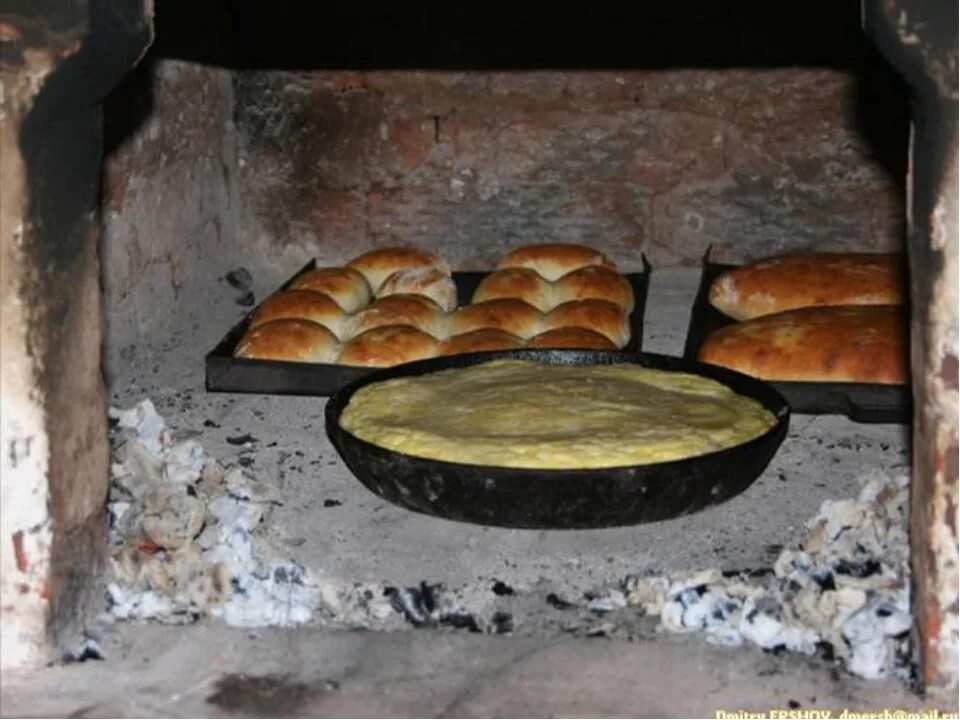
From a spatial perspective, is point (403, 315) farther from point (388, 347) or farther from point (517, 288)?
point (517, 288)

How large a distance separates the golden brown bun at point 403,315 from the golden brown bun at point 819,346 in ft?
2.89

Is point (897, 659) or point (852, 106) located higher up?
point (852, 106)

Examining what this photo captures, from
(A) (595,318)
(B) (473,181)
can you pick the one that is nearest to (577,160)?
(B) (473,181)

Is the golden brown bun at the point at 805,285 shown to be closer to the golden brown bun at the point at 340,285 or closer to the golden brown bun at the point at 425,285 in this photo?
the golden brown bun at the point at 425,285

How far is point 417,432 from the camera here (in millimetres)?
3125

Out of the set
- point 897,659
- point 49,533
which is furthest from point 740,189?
point 49,533

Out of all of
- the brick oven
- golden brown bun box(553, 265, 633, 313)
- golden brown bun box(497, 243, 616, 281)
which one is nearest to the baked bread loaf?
the brick oven

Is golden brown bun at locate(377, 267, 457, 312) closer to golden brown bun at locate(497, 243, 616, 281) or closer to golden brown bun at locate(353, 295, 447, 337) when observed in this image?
golden brown bun at locate(353, 295, 447, 337)

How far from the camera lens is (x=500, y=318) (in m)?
4.46

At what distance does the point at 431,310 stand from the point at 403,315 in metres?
0.15

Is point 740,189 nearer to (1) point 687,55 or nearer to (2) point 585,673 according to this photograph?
(1) point 687,55

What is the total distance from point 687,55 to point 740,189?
1.83ft

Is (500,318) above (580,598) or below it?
above

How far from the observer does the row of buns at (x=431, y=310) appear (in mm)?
4211
